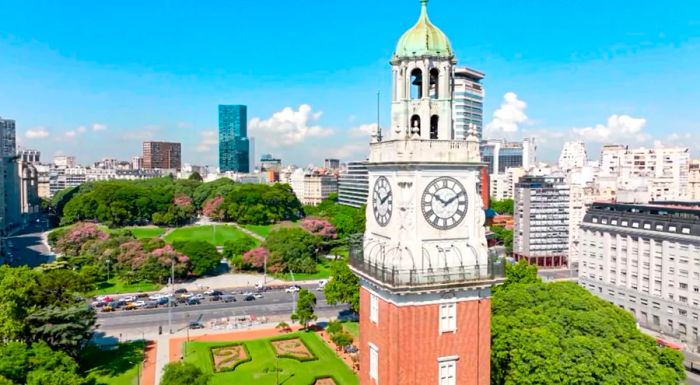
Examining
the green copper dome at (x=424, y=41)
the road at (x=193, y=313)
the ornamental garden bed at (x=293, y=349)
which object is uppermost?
the green copper dome at (x=424, y=41)

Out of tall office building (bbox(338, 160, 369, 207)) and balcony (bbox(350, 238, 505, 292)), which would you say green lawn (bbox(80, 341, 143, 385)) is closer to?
balcony (bbox(350, 238, 505, 292))

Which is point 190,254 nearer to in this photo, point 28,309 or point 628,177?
point 28,309

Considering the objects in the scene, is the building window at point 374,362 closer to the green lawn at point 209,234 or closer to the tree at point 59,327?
the tree at point 59,327

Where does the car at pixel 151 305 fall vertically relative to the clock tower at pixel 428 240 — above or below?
below

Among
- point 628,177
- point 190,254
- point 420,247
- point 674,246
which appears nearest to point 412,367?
point 420,247

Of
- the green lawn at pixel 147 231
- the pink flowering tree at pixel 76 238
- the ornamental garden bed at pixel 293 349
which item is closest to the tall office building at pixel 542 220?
the ornamental garden bed at pixel 293 349

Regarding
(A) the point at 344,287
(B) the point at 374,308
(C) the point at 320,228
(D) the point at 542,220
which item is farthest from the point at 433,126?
(C) the point at 320,228
